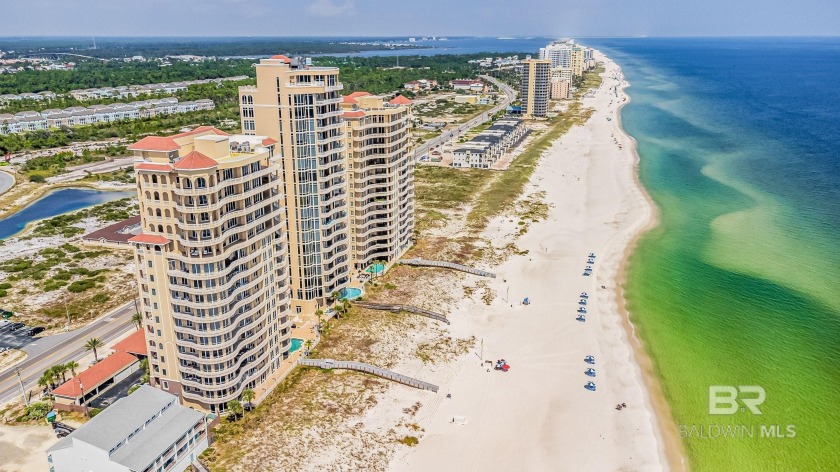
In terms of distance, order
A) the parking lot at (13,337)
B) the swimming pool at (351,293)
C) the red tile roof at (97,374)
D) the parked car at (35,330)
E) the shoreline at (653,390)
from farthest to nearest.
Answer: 1. the swimming pool at (351,293)
2. the parked car at (35,330)
3. the parking lot at (13,337)
4. the red tile roof at (97,374)
5. the shoreline at (653,390)

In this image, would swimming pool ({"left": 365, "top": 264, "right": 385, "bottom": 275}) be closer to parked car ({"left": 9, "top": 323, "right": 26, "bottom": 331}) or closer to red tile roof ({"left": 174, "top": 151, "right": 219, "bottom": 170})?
red tile roof ({"left": 174, "top": 151, "right": 219, "bottom": 170})

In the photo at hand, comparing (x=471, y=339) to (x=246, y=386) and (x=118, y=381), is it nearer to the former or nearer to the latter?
(x=246, y=386)

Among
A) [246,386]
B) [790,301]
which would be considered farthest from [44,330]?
[790,301]

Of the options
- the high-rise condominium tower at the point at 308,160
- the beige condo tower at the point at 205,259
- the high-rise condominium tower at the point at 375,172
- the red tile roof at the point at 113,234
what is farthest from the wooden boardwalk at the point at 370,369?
the red tile roof at the point at 113,234

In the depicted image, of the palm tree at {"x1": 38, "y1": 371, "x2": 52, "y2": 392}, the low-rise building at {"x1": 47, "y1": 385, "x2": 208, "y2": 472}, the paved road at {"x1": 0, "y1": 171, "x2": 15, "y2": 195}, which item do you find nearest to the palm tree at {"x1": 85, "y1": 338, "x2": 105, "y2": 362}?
the palm tree at {"x1": 38, "y1": 371, "x2": 52, "y2": 392}

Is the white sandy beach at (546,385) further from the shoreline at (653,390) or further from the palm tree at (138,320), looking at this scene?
the palm tree at (138,320)

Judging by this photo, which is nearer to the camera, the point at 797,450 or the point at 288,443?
the point at 288,443

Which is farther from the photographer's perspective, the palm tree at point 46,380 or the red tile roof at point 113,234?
the red tile roof at point 113,234
